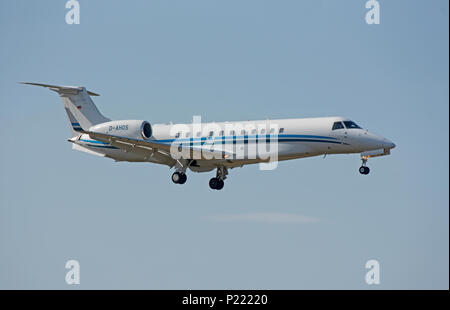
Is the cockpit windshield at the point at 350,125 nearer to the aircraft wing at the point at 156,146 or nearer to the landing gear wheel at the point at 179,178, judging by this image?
the aircraft wing at the point at 156,146

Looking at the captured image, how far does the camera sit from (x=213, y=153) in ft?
165

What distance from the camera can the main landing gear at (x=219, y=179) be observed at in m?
53.7

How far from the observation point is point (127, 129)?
50.7 m

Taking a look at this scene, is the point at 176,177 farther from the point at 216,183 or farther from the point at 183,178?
the point at 216,183

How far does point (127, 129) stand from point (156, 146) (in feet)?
6.93

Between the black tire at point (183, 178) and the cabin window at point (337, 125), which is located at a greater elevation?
the cabin window at point (337, 125)

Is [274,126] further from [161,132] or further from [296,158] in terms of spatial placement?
[161,132]

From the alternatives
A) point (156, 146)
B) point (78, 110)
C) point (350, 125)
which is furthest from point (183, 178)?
point (350, 125)

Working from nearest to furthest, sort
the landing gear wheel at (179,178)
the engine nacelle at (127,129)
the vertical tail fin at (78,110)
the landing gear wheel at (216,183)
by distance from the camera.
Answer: the engine nacelle at (127,129), the landing gear wheel at (179,178), the landing gear wheel at (216,183), the vertical tail fin at (78,110)

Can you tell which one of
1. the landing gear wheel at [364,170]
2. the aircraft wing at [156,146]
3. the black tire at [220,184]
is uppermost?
the aircraft wing at [156,146]

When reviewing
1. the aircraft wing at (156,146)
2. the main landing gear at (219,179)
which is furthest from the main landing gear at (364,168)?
the main landing gear at (219,179)
